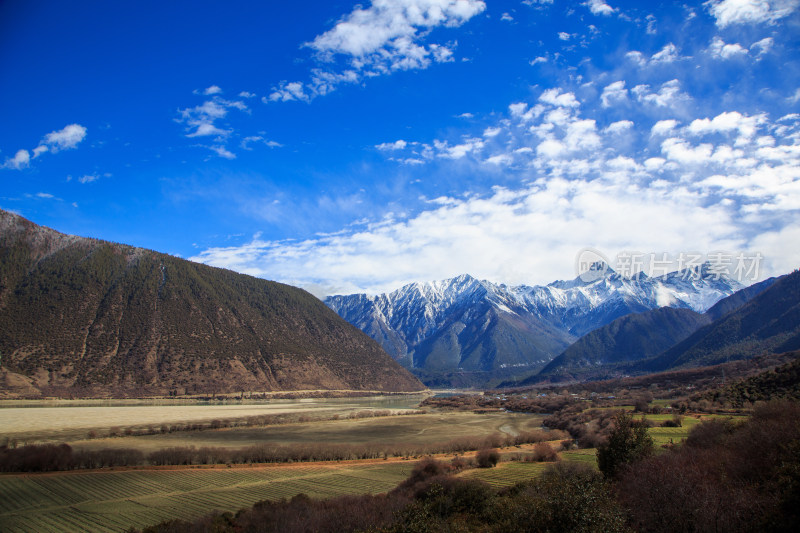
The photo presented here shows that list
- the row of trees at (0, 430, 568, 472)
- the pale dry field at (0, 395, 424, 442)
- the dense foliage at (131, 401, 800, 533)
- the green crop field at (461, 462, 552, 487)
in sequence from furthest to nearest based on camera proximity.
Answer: the pale dry field at (0, 395, 424, 442), the row of trees at (0, 430, 568, 472), the green crop field at (461, 462, 552, 487), the dense foliage at (131, 401, 800, 533)

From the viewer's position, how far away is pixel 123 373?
16175 cm

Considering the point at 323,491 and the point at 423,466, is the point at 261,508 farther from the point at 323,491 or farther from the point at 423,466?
the point at 423,466

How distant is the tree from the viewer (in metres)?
35.8

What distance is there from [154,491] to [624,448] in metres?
43.7

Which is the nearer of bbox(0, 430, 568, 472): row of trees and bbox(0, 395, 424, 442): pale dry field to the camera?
bbox(0, 430, 568, 472): row of trees

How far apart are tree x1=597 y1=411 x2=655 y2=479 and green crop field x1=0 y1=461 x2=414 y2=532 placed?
21.0 metres

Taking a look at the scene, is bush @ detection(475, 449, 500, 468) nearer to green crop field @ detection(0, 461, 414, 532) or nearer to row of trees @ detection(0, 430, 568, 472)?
row of trees @ detection(0, 430, 568, 472)

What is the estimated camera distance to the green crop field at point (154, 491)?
34812 mm

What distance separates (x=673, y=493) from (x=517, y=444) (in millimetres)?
55233

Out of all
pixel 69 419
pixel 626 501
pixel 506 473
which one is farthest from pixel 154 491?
pixel 69 419

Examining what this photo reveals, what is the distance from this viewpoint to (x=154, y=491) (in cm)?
4381

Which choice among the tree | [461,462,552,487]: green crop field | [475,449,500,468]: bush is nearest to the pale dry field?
[475,449,500,468]: bush

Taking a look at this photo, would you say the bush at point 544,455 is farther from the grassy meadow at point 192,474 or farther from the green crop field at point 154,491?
the green crop field at point 154,491

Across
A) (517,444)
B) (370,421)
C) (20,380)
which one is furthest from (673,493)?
(20,380)
